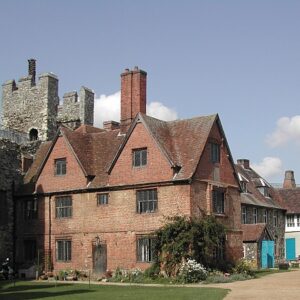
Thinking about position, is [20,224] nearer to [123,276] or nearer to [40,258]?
[40,258]

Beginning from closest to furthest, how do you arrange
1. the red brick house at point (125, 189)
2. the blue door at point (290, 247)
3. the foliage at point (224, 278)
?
1. the foliage at point (224, 278)
2. the red brick house at point (125, 189)
3. the blue door at point (290, 247)

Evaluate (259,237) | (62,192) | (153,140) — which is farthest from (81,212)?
(259,237)

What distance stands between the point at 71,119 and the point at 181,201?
1860 cm

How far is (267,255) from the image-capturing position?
165 ft

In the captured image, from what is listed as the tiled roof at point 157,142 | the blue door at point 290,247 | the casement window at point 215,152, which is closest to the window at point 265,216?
the blue door at point 290,247

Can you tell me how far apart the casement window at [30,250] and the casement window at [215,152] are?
1378 cm

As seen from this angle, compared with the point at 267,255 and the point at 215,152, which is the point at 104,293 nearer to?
the point at 215,152

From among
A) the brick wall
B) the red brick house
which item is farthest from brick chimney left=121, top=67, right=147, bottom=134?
the brick wall

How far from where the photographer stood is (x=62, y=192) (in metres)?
40.1

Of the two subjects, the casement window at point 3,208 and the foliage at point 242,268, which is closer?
the foliage at point 242,268

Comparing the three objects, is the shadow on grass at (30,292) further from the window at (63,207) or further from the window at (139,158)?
the window at (139,158)

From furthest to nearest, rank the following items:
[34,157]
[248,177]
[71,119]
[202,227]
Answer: [248,177]
[71,119]
[34,157]
[202,227]

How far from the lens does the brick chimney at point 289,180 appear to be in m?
72.2

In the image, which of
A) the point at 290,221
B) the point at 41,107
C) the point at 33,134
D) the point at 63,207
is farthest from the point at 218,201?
the point at 290,221
